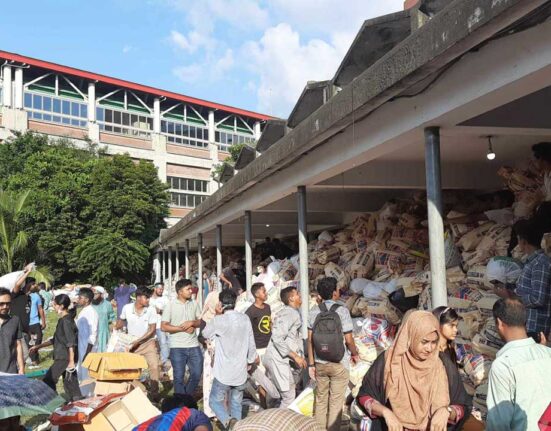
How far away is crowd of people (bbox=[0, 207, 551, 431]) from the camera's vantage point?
267cm

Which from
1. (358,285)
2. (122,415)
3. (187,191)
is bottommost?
(122,415)

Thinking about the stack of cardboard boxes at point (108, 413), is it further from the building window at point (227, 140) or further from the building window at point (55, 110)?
the building window at point (227, 140)

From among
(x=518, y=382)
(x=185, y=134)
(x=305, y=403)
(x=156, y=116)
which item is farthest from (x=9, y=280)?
(x=185, y=134)

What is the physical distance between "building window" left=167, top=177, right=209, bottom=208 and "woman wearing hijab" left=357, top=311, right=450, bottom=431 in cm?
3997

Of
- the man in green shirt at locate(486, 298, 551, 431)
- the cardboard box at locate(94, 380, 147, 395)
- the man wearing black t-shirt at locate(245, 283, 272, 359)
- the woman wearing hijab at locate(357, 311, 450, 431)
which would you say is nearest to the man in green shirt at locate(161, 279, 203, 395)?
the man wearing black t-shirt at locate(245, 283, 272, 359)

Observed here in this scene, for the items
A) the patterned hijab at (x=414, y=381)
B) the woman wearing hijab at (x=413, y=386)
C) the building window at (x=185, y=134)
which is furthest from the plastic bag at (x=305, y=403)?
the building window at (x=185, y=134)

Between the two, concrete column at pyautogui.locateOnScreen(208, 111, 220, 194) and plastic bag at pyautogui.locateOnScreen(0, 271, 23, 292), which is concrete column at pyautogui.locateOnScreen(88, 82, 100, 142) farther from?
plastic bag at pyautogui.locateOnScreen(0, 271, 23, 292)

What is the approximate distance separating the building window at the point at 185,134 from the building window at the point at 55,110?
21.6ft

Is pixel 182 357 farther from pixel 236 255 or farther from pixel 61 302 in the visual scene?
pixel 236 255

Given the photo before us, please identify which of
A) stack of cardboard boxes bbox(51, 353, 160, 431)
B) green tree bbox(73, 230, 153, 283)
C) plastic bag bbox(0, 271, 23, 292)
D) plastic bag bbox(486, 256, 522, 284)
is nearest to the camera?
stack of cardboard boxes bbox(51, 353, 160, 431)

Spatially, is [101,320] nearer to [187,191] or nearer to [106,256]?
[106,256]

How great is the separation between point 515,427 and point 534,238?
2178 millimetres

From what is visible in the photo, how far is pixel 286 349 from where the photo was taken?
592 centimetres

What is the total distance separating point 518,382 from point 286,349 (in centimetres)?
355
